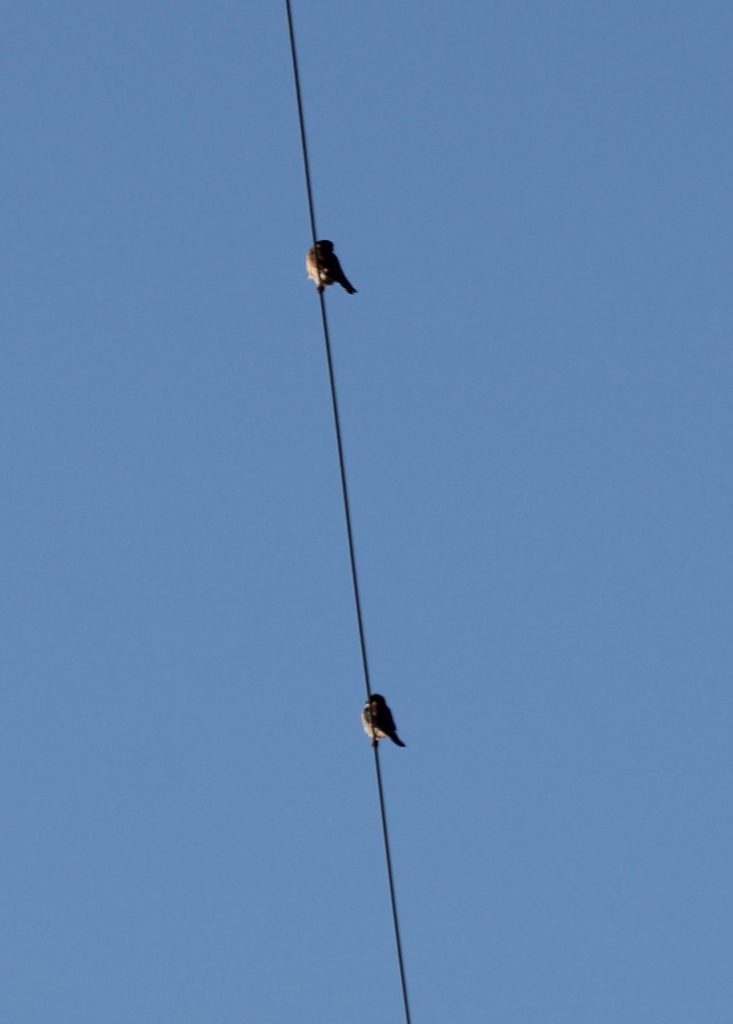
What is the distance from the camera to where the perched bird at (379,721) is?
1791 cm

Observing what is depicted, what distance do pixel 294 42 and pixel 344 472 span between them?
2770mm

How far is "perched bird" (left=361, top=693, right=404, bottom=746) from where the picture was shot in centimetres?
1791

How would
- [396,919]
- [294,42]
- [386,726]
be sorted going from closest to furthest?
1. [396,919]
2. [294,42]
3. [386,726]

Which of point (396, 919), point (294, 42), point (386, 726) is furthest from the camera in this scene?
point (386, 726)

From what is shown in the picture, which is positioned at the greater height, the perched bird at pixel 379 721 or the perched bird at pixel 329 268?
the perched bird at pixel 329 268

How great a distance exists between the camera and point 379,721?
18500 millimetres

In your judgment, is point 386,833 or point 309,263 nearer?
point 386,833

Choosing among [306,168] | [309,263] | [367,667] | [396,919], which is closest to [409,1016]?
[396,919]

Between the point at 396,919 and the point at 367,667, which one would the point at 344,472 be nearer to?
the point at 367,667

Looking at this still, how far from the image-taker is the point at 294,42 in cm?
1557

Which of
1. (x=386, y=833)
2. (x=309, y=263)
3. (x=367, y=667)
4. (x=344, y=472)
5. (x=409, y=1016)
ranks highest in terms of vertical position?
(x=309, y=263)

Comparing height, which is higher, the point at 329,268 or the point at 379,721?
the point at 329,268

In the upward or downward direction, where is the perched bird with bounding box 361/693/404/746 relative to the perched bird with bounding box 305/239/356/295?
downward

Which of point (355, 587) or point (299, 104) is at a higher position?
point (299, 104)
